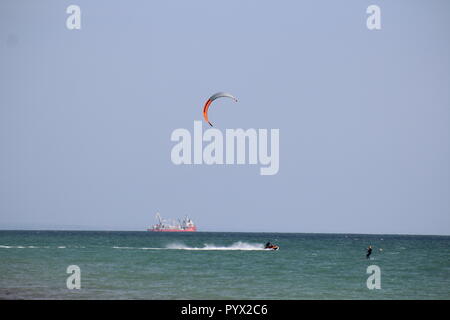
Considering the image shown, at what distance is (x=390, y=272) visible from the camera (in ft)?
177

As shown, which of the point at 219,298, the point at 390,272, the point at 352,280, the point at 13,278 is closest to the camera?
the point at 219,298
